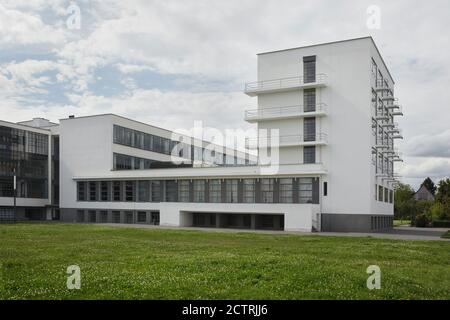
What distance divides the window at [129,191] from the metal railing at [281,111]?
63.1 ft

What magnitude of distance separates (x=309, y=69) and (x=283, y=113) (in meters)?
5.98

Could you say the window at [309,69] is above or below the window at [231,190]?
above

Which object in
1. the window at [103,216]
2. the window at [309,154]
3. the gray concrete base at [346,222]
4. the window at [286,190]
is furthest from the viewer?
the window at [103,216]

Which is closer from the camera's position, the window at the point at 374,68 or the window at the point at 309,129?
the window at the point at 309,129

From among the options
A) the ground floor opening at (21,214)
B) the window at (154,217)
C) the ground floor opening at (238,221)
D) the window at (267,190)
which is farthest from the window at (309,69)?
the ground floor opening at (21,214)

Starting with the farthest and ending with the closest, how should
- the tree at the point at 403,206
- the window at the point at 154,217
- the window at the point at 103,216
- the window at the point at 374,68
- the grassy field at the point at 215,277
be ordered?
the tree at the point at 403,206 → the window at the point at 103,216 → the window at the point at 154,217 → the window at the point at 374,68 → the grassy field at the point at 215,277

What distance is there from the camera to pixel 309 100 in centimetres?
5441

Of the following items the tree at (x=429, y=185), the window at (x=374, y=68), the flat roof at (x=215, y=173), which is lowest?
the tree at (x=429, y=185)

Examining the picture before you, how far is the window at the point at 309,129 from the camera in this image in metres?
53.9

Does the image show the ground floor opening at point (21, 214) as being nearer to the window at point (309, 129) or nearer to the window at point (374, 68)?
the window at point (309, 129)

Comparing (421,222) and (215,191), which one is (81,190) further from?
(421,222)

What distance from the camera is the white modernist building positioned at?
5094cm

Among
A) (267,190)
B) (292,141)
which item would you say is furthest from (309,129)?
(267,190)

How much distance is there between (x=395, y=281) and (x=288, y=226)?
34761mm
